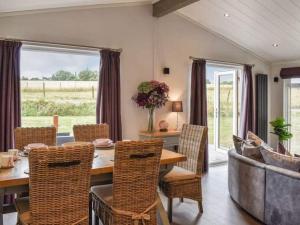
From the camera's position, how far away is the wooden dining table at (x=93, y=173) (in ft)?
6.70

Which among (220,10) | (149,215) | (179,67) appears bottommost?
(149,215)

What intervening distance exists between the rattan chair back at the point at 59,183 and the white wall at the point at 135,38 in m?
2.59

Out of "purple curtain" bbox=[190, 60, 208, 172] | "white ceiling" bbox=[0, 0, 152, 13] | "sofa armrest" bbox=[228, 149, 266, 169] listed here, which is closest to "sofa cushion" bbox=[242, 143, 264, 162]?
"sofa armrest" bbox=[228, 149, 266, 169]

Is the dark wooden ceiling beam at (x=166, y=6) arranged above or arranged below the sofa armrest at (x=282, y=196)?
above

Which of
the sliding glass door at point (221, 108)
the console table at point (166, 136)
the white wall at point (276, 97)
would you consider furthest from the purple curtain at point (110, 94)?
the white wall at point (276, 97)

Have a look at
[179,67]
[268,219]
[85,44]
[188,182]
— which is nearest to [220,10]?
[179,67]

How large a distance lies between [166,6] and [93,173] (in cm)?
334

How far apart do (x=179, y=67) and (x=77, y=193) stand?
374 centimetres

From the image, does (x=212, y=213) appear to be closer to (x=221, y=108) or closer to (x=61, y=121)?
(x=61, y=121)

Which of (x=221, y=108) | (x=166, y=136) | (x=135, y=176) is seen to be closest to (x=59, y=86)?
(x=166, y=136)

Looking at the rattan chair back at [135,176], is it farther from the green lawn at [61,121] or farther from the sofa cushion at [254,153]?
the green lawn at [61,121]

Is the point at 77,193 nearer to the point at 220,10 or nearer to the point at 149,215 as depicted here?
the point at 149,215

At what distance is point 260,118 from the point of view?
21.7 ft

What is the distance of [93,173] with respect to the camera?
90.4 inches
